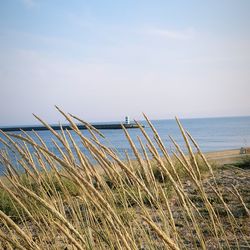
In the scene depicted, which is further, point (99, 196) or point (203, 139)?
point (203, 139)

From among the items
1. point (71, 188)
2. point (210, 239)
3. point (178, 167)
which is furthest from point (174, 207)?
point (178, 167)

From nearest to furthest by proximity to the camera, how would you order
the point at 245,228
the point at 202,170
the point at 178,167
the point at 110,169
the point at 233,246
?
1. the point at 110,169
2. the point at 233,246
3. the point at 245,228
4. the point at 178,167
5. the point at 202,170

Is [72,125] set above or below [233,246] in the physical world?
above

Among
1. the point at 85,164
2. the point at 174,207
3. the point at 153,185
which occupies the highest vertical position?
the point at 85,164

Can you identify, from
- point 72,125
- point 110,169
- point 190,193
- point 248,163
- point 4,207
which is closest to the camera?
point 110,169

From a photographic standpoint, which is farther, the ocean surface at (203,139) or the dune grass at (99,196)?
the ocean surface at (203,139)

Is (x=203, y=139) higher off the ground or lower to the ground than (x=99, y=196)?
lower

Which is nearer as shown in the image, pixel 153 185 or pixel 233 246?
pixel 153 185

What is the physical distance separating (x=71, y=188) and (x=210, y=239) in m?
2.92

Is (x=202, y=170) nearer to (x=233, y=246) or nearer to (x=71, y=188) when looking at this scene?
(x=71, y=188)

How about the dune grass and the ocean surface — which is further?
the ocean surface

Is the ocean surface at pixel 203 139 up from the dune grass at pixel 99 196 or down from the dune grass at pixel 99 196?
down

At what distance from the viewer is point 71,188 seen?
553 centimetres

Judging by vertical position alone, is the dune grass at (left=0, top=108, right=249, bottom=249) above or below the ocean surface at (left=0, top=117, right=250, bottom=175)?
above
